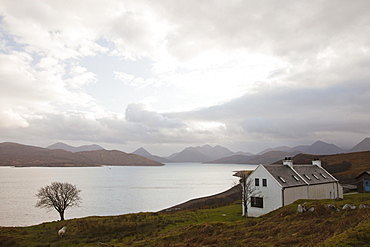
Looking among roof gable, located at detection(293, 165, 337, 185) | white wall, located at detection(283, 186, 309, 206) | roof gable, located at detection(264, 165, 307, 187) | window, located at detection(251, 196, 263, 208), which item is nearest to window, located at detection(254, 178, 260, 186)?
window, located at detection(251, 196, 263, 208)

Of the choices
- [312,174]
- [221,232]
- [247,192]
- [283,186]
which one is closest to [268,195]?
[283,186]

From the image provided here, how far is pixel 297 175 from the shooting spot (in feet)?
145

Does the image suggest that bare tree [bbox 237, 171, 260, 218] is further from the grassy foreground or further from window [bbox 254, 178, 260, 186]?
the grassy foreground

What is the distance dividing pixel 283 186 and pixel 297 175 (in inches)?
264

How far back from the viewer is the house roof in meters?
41.4

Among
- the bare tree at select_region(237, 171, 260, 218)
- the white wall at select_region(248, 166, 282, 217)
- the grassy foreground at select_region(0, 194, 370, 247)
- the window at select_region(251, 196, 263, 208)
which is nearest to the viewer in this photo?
the grassy foreground at select_region(0, 194, 370, 247)

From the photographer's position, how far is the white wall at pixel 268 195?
39475mm

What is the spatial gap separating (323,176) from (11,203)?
89667 mm

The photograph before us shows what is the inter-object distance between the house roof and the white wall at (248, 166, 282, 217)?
83cm

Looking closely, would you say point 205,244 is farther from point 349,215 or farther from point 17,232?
point 17,232

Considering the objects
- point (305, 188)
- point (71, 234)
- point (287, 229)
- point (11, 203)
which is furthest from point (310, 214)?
point (11, 203)

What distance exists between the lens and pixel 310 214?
2731 centimetres

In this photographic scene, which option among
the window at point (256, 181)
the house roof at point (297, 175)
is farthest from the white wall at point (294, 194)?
the window at point (256, 181)

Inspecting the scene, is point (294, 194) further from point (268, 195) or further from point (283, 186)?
point (268, 195)
